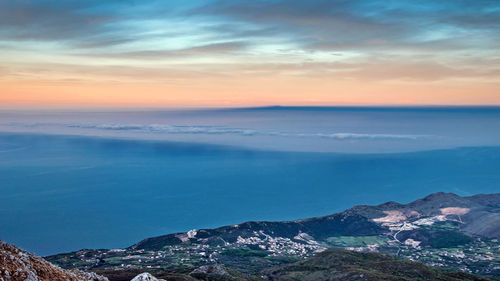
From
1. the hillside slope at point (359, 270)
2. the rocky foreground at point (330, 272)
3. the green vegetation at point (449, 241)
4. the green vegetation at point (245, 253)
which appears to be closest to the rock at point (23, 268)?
the rocky foreground at point (330, 272)

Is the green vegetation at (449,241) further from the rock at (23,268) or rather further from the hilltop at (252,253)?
the rock at (23,268)

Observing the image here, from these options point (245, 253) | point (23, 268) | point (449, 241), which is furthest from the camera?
point (449, 241)

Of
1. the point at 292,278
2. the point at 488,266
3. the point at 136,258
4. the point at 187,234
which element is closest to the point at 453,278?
the point at 292,278

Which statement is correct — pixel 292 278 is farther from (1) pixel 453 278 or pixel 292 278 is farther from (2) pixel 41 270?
(2) pixel 41 270

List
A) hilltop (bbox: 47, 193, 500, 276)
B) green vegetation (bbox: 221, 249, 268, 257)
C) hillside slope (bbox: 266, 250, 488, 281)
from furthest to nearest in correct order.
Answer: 1. green vegetation (bbox: 221, 249, 268, 257)
2. hilltop (bbox: 47, 193, 500, 276)
3. hillside slope (bbox: 266, 250, 488, 281)

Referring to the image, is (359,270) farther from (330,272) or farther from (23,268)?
(23,268)

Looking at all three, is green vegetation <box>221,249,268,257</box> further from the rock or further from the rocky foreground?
the rock

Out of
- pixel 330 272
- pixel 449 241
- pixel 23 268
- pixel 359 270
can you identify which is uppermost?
pixel 23 268

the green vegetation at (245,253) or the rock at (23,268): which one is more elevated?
the rock at (23,268)

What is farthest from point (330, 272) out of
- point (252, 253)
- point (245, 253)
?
point (245, 253)

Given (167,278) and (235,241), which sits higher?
(167,278)

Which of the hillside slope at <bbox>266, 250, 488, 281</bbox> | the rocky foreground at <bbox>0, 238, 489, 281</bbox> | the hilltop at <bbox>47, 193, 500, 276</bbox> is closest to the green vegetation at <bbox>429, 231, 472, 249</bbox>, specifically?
the hilltop at <bbox>47, 193, 500, 276</bbox>
